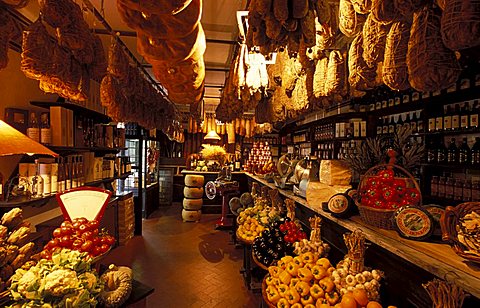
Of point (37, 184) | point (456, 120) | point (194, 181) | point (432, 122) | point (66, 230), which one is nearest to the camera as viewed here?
point (66, 230)

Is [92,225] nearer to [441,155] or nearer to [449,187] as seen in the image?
[449,187]

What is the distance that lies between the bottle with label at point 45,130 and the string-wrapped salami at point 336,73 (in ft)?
9.66

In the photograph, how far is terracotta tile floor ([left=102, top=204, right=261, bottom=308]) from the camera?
130 inches

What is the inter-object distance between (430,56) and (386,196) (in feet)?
3.08

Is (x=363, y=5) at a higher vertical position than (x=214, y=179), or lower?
higher

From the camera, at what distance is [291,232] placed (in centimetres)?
261

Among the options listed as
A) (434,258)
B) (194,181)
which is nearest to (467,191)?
(434,258)

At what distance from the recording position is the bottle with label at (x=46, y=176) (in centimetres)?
290

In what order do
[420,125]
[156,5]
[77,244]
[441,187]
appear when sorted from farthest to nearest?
[420,125], [441,187], [77,244], [156,5]

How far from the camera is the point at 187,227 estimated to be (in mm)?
6578

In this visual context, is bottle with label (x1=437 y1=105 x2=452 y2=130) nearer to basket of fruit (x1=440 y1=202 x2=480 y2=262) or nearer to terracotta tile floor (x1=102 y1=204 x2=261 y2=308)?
basket of fruit (x1=440 y1=202 x2=480 y2=262)

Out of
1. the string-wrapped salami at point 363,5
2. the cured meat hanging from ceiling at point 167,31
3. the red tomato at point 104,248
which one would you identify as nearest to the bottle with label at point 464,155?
the string-wrapped salami at point 363,5

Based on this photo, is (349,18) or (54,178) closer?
(349,18)

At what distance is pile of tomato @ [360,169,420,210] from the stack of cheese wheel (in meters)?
5.70
